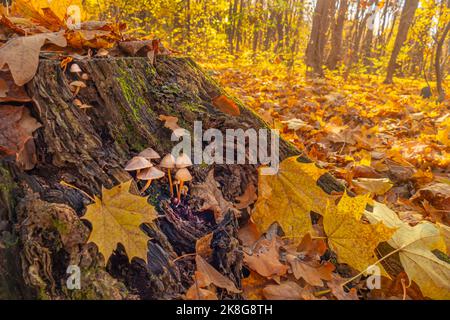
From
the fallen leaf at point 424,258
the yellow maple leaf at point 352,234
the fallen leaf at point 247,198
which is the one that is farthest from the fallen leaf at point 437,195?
the fallen leaf at point 247,198

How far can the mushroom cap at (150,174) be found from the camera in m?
1.19

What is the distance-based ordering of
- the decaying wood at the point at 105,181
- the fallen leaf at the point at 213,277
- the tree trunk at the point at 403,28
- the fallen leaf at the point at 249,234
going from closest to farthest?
1. the decaying wood at the point at 105,181
2. the fallen leaf at the point at 213,277
3. the fallen leaf at the point at 249,234
4. the tree trunk at the point at 403,28

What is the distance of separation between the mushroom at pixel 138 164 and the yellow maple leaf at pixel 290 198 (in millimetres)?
521

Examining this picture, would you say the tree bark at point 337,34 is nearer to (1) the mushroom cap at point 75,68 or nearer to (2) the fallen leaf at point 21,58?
(1) the mushroom cap at point 75,68

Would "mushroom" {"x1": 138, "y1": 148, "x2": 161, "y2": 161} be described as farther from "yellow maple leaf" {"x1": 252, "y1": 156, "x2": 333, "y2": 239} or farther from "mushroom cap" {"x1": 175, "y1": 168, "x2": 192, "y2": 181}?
"yellow maple leaf" {"x1": 252, "y1": 156, "x2": 333, "y2": 239}

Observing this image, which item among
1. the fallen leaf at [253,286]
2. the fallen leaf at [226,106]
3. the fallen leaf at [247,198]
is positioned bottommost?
the fallen leaf at [253,286]

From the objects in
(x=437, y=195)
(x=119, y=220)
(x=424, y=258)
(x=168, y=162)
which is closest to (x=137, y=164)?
(x=168, y=162)

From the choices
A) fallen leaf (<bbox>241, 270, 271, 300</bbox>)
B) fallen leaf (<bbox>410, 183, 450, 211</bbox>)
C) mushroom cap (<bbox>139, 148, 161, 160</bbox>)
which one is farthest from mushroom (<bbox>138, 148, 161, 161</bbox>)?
fallen leaf (<bbox>410, 183, 450, 211</bbox>)

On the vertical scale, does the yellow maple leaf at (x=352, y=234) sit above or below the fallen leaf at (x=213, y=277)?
above

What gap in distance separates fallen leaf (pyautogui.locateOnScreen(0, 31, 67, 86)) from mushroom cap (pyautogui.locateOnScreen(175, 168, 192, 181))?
682 mm

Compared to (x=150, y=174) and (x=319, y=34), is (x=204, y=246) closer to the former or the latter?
(x=150, y=174)
